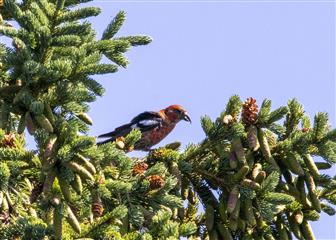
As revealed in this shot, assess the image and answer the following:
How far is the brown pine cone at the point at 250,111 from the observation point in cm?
420

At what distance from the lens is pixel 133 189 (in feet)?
11.9

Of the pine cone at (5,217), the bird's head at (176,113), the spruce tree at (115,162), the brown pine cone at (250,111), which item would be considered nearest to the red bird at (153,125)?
the bird's head at (176,113)

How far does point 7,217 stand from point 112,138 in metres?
2.92

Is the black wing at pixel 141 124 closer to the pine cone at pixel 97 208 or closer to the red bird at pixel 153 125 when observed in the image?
the red bird at pixel 153 125

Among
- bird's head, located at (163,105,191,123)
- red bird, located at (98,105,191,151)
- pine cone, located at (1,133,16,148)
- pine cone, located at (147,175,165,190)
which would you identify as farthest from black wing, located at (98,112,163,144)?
pine cone, located at (1,133,16,148)

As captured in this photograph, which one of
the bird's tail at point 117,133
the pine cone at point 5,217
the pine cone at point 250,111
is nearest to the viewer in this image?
the pine cone at point 5,217

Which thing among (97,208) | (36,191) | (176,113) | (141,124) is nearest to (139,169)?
(97,208)

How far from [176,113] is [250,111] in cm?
341

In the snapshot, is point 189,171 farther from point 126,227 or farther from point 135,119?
point 135,119

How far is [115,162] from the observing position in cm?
354

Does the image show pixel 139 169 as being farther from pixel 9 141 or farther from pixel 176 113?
pixel 176 113

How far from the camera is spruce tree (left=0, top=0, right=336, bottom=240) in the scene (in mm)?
3100

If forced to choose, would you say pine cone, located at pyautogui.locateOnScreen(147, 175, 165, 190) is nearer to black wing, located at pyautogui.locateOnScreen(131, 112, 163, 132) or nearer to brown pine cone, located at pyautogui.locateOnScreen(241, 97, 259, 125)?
brown pine cone, located at pyautogui.locateOnScreen(241, 97, 259, 125)

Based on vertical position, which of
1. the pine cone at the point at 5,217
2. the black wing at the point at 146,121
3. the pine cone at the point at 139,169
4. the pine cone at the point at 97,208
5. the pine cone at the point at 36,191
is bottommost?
the pine cone at the point at 5,217
